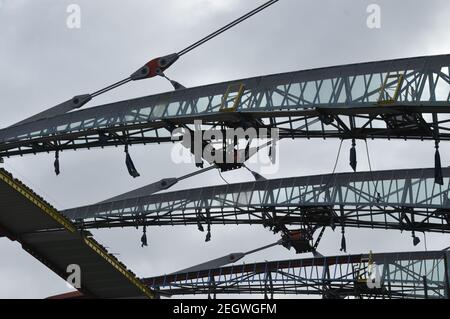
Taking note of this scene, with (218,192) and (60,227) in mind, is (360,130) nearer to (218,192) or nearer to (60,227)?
(218,192)

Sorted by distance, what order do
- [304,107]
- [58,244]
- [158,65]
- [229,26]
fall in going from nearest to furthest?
[304,107] → [158,65] → [229,26] → [58,244]

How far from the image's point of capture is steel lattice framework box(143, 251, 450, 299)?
66.5m

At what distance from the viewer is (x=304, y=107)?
154ft

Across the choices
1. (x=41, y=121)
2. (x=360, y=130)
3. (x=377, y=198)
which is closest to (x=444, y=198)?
(x=377, y=198)

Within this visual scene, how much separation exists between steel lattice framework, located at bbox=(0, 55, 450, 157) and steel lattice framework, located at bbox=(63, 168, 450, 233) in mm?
8467

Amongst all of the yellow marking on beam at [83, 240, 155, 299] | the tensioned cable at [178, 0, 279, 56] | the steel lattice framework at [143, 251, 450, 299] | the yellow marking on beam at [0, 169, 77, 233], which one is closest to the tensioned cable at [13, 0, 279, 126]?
the tensioned cable at [178, 0, 279, 56]

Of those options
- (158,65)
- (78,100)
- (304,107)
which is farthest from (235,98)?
(78,100)

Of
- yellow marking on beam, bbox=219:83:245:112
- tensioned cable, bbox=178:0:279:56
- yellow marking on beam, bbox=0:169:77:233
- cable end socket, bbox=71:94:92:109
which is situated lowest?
yellow marking on beam, bbox=0:169:77:233

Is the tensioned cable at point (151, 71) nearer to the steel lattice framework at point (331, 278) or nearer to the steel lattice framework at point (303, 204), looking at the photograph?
the steel lattice framework at point (303, 204)

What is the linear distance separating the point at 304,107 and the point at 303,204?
1315 cm

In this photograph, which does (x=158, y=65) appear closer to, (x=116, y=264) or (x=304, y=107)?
(x=304, y=107)

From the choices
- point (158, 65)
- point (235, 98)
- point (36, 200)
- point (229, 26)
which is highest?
point (229, 26)

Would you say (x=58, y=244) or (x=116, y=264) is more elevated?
(x=58, y=244)

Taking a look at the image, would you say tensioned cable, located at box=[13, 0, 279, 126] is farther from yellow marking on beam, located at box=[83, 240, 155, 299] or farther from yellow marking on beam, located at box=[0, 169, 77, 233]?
yellow marking on beam, located at box=[83, 240, 155, 299]
